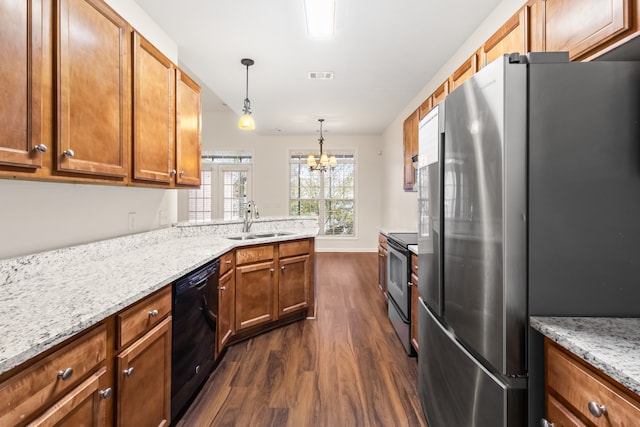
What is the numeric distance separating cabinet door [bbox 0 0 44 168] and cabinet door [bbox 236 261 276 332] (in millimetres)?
1608

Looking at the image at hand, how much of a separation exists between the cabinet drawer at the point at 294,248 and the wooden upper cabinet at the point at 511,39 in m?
2.11

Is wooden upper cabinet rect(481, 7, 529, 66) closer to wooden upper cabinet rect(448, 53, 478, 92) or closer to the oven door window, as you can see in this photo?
wooden upper cabinet rect(448, 53, 478, 92)

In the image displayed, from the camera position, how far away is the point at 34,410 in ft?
2.49

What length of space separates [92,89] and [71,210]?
2.37 feet

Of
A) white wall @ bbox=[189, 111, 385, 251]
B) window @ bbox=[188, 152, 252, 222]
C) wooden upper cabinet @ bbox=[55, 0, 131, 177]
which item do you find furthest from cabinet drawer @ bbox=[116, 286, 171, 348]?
white wall @ bbox=[189, 111, 385, 251]

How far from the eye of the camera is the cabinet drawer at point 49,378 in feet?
2.31

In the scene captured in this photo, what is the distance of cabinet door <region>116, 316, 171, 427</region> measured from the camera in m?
1.13

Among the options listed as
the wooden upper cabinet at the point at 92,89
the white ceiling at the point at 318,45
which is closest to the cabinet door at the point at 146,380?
the wooden upper cabinet at the point at 92,89

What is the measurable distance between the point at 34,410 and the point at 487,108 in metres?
1.62

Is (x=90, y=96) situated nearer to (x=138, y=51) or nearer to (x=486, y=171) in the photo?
(x=138, y=51)

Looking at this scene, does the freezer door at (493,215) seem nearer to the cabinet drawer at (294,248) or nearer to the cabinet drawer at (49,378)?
the cabinet drawer at (49,378)

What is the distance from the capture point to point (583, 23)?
1.11 meters

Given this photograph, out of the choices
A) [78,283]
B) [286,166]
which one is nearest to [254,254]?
[78,283]

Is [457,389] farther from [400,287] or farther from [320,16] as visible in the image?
[320,16]
